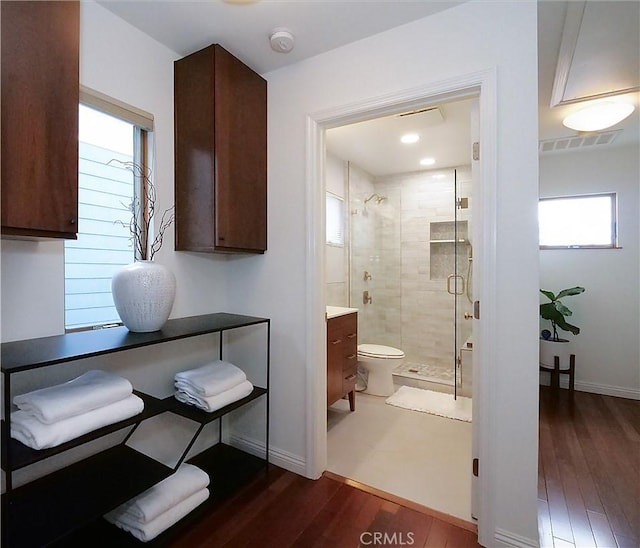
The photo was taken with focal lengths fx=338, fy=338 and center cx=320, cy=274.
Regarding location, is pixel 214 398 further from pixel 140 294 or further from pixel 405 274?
pixel 405 274

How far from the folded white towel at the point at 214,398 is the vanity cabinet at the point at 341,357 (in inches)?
33.0

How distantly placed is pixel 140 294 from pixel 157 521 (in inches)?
37.7

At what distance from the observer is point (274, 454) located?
2.11 m

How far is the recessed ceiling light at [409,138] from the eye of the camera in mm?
2992

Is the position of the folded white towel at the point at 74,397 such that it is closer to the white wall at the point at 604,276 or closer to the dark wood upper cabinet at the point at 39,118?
the dark wood upper cabinet at the point at 39,118

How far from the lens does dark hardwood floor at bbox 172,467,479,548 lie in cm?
151

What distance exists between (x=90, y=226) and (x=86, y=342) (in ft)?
2.01

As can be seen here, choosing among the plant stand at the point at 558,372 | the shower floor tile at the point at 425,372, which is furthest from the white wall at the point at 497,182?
the plant stand at the point at 558,372

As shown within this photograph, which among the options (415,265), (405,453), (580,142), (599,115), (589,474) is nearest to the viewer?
(589,474)

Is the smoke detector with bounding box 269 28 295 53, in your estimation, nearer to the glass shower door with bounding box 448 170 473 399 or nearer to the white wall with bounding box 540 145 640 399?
the glass shower door with bounding box 448 170 473 399

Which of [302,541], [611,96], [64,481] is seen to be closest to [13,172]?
[64,481]

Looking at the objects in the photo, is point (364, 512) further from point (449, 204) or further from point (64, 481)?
point (449, 204)

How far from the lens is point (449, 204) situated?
3.88 metres

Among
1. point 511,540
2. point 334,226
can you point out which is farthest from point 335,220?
point 511,540
